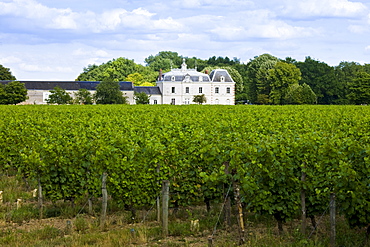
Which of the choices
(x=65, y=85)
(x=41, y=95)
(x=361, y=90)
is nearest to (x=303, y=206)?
(x=361, y=90)

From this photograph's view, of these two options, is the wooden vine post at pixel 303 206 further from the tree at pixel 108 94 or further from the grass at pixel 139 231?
the tree at pixel 108 94

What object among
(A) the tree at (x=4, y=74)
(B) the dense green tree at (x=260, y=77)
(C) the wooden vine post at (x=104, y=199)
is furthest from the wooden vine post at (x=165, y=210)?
(A) the tree at (x=4, y=74)

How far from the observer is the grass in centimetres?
899

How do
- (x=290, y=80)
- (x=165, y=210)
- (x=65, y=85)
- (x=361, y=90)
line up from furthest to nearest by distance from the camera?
(x=65, y=85)
(x=290, y=80)
(x=361, y=90)
(x=165, y=210)

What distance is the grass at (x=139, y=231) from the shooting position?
8.99 m

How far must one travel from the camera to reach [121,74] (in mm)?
126250

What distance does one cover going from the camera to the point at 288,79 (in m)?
94.9

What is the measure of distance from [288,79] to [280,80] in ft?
5.05

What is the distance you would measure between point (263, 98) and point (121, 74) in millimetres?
43905

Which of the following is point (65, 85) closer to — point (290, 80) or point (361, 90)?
point (290, 80)

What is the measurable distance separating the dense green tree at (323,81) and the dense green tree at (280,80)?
6.08m

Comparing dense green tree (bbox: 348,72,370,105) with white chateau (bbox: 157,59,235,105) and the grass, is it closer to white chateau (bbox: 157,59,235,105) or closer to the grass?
white chateau (bbox: 157,59,235,105)

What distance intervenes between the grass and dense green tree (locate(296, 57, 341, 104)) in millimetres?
89908

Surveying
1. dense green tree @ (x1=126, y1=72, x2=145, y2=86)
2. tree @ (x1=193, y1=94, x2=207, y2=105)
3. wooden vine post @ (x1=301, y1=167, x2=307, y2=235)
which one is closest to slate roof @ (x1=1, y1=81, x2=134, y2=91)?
tree @ (x1=193, y1=94, x2=207, y2=105)
